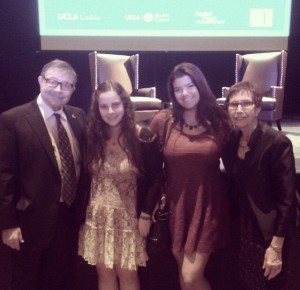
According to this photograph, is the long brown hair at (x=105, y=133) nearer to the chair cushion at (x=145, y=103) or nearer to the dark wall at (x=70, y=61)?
the chair cushion at (x=145, y=103)

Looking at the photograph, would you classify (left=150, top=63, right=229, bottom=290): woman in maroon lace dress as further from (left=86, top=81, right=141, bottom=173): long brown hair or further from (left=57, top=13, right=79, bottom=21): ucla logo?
(left=57, top=13, right=79, bottom=21): ucla logo

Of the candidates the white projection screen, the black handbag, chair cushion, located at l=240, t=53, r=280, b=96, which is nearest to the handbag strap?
the black handbag

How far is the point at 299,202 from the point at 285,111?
15.6 ft

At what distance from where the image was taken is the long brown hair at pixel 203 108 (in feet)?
6.70

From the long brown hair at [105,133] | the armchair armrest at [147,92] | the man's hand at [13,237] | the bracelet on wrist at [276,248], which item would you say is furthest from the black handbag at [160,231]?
the armchair armrest at [147,92]

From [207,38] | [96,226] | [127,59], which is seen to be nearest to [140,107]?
[127,59]

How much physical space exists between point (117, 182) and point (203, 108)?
21.1 inches

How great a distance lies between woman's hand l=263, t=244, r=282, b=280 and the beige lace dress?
573 mm

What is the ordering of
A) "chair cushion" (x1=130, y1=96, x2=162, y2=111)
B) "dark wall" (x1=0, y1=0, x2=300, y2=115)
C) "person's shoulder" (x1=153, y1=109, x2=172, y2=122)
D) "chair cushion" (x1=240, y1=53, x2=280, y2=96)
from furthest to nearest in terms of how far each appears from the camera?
"dark wall" (x1=0, y1=0, x2=300, y2=115) → "chair cushion" (x1=240, y1=53, x2=280, y2=96) → "chair cushion" (x1=130, y1=96, x2=162, y2=111) → "person's shoulder" (x1=153, y1=109, x2=172, y2=122)

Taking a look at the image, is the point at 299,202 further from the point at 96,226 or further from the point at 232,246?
the point at 96,226

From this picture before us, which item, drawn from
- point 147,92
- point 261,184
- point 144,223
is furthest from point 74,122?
point 147,92

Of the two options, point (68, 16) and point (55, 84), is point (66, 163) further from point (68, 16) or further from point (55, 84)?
point (68, 16)

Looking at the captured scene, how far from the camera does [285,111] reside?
649cm

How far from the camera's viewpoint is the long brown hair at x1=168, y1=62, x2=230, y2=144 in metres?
2.04
